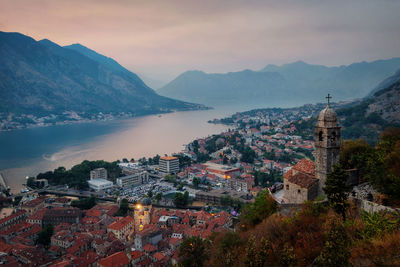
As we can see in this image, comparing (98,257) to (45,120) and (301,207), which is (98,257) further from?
(45,120)

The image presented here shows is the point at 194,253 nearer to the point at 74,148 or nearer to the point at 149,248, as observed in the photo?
the point at 149,248

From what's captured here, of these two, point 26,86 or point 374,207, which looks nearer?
point 374,207

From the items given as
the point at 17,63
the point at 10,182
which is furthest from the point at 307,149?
the point at 17,63

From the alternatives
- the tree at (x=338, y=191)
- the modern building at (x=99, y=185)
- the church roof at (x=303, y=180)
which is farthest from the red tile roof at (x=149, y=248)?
the modern building at (x=99, y=185)

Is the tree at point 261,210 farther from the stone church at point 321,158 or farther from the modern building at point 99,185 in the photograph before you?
the modern building at point 99,185

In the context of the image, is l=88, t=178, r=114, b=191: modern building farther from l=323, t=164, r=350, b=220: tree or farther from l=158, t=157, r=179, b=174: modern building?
l=323, t=164, r=350, b=220: tree

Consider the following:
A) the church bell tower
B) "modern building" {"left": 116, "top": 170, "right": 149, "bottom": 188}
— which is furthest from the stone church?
"modern building" {"left": 116, "top": 170, "right": 149, "bottom": 188}

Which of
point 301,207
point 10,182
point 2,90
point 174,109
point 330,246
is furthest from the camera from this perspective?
point 174,109

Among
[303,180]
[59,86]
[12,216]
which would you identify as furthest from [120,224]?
[59,86]
